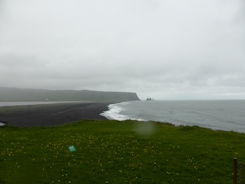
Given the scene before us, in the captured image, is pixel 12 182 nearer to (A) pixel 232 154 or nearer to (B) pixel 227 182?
(B) pixel 227 182

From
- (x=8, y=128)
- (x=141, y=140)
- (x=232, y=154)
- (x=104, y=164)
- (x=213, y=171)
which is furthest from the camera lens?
(x=8, y=128)

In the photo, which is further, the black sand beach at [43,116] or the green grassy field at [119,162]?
the black sand beach at [43,116]

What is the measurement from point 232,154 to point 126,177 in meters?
11.4

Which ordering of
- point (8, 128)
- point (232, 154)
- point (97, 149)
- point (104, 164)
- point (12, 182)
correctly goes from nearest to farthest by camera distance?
1. point (12, 182)
2. point (104, 164)
3. point (232, 154)
4. point (97, 149)
5. point (8, 128)

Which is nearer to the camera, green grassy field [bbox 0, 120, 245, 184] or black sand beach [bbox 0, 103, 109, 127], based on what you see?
green grassy field [bbox 0, 120, 245, 184]

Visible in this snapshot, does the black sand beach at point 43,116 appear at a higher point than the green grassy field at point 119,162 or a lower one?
lower

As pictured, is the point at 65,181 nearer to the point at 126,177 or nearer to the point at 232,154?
the point at 126,177

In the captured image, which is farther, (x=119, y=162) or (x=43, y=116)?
(x=43, y=116)

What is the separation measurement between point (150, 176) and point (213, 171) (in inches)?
196

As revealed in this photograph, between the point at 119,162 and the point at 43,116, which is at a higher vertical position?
the point at 119,162

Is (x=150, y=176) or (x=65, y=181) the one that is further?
(x=150, y=176)

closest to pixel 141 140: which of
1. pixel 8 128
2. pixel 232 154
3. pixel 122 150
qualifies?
pixel 122 150

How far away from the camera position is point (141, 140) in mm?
20297

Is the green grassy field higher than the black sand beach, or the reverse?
the green grassy field
